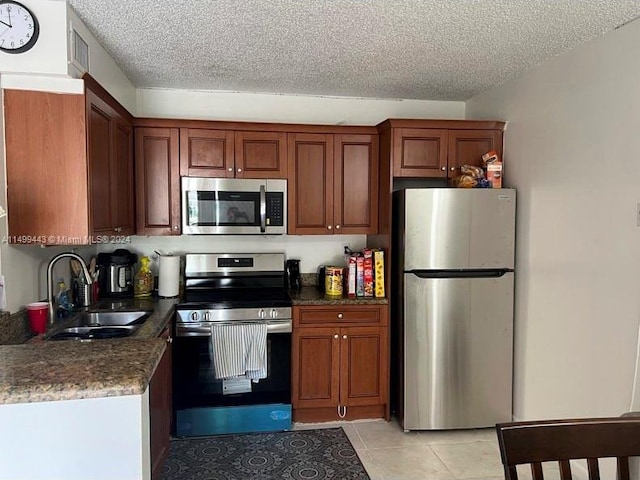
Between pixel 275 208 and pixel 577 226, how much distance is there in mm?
1873

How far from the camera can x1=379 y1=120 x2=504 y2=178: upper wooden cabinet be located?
321 centimetres

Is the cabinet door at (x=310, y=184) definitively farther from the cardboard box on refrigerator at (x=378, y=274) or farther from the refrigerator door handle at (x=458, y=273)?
the refrigerator door handle at (x=458, y=273)

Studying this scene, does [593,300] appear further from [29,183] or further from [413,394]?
[29,183]

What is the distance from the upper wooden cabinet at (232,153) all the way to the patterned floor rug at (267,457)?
68.3 inches

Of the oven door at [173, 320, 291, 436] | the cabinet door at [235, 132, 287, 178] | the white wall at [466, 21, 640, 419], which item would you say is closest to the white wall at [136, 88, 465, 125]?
the cabinet door at [235, 132, 287, 178]

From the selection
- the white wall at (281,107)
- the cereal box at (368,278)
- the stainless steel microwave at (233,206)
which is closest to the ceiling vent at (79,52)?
the stainless steel microwave at (233,206)

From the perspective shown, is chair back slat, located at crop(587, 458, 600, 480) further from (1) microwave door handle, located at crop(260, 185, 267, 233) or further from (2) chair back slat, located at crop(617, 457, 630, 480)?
(1) microwave door handle, located at crop(260, 185, 267, 233)

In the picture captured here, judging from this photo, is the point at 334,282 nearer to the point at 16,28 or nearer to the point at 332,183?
the point at 332,183

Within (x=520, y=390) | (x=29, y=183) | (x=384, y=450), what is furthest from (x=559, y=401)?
(x=29, y=183)

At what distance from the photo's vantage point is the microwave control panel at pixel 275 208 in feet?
11.0

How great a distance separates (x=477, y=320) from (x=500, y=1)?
1.87m

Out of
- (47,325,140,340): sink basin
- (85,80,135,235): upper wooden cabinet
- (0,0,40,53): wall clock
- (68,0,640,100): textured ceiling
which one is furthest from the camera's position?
(47,325,140,340): sink basin

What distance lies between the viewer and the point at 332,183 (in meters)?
3.42

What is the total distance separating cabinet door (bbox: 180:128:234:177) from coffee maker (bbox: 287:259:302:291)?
84cm
